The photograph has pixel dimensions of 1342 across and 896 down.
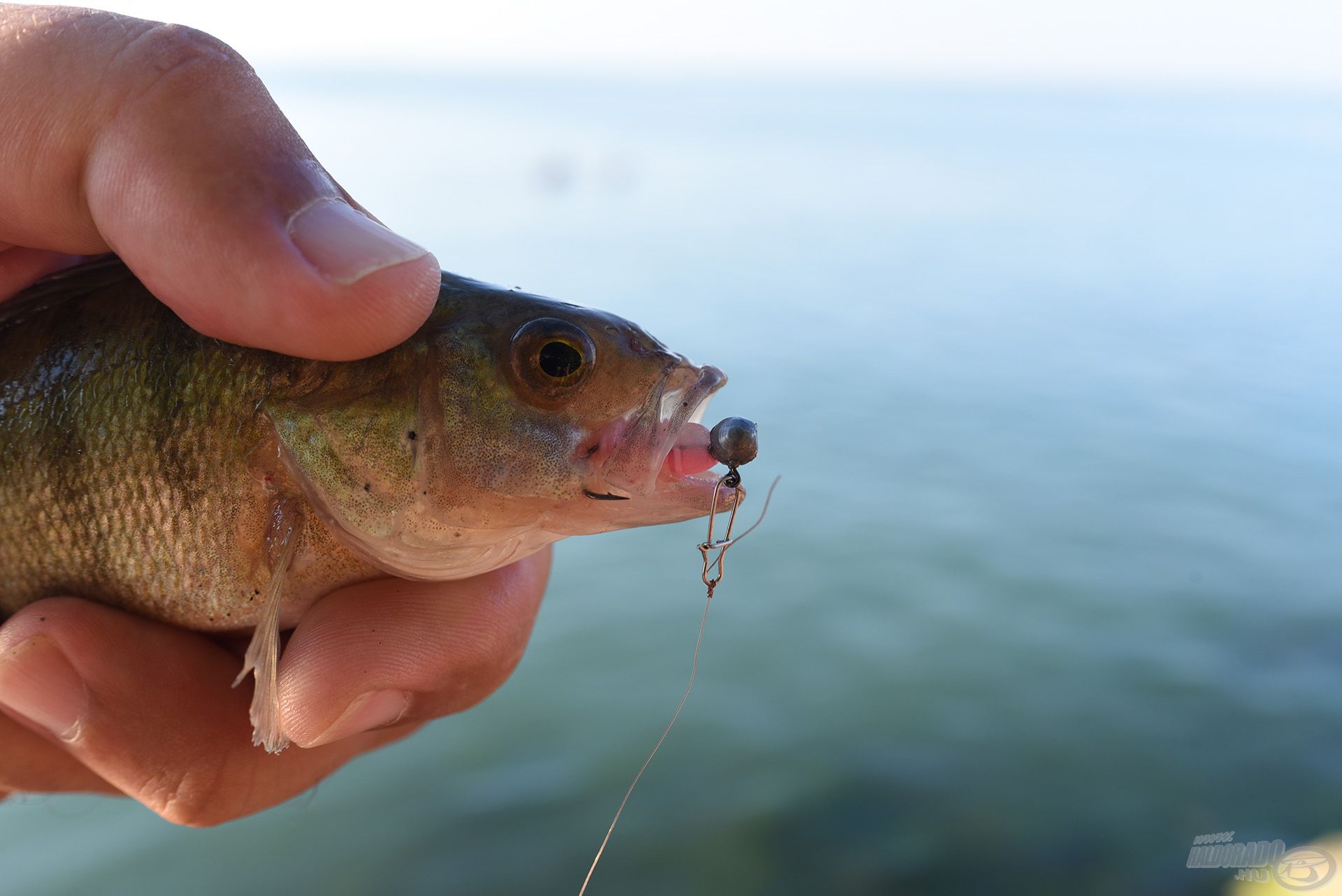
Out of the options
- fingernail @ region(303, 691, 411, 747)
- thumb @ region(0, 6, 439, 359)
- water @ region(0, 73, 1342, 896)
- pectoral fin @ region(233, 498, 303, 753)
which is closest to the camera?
thumb @ region(0, 6, 439, 359)

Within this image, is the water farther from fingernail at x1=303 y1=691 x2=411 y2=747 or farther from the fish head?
the fish head

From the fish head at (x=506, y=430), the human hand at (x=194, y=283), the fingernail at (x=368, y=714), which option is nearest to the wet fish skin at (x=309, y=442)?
the fish head at (x=506, y=430)

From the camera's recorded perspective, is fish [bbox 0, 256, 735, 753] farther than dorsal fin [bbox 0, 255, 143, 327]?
No

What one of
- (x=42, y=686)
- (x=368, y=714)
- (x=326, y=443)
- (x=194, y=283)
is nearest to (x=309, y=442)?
(x=326, y=443)

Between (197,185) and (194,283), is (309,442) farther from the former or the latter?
(197,185)

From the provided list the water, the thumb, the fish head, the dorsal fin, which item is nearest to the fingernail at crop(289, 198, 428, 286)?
the thumb

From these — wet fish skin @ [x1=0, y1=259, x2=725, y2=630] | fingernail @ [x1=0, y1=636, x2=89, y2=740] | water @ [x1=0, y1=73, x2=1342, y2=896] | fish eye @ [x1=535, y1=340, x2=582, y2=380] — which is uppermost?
fish eye @ [x1=535, y1=340, x2=582, y2=380]

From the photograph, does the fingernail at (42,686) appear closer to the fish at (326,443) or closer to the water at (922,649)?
the fish at (326,443)

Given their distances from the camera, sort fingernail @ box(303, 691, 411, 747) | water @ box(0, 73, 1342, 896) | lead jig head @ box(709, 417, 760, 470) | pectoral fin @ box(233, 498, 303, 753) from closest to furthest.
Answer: lead jig head @ box(709, 417, 760, 470)
pectoral fin @ box(233, 498, 303, 753)
fingernail @ box(303, 691, 411, 747)
water @ box(0, 73, 1342, 896)
